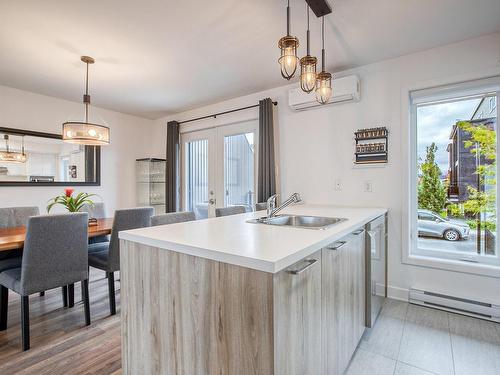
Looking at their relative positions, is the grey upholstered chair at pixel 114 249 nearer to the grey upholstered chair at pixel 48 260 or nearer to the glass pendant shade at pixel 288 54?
the grey upholstered chair at pixel 48 260

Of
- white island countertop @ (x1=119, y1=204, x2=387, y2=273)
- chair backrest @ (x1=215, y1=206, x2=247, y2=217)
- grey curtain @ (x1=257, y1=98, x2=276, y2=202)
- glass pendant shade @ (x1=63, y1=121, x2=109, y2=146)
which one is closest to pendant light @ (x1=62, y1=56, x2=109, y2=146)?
glass pendant shade @ (x1=63, y1=121, x2=109, y2=146)

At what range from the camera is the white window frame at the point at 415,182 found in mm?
2350

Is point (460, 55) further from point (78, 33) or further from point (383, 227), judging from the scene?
point (78, 33)

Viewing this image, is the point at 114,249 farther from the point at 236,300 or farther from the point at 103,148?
the point at 103,148

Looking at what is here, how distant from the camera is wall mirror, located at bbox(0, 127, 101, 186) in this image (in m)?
3.37

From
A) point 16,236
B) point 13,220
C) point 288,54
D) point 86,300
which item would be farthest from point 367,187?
point 13,220

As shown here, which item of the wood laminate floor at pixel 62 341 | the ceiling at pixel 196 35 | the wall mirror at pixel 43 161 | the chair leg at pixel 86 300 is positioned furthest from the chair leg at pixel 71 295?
Result: the ceiling at pixel 196 35

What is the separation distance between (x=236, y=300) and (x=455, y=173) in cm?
267

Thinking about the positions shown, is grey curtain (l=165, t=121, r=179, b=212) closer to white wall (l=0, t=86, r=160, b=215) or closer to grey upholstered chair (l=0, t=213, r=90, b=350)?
white wall (l=0, t=86, r=160, b=215)

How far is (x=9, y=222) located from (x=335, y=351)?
3222 mm

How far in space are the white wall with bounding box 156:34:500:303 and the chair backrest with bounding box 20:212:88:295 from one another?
2.27 m

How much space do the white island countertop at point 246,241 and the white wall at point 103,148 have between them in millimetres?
3151

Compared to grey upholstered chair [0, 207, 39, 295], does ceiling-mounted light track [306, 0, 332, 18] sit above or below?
above

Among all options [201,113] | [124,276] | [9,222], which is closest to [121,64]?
[201,113]
